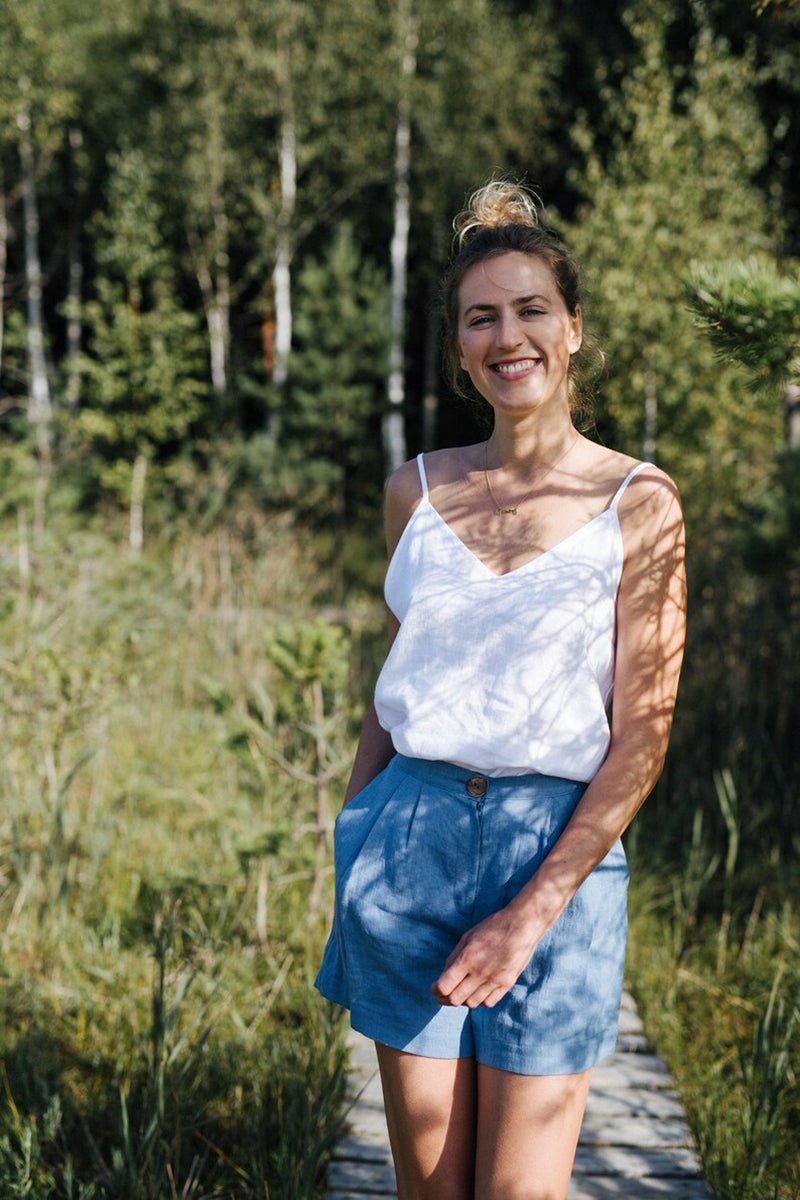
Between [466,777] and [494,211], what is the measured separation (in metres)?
0.88

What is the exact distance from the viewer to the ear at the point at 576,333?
65.2 inches

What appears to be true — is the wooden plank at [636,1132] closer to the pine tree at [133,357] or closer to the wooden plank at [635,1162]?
the wooden plank at [635,1162]

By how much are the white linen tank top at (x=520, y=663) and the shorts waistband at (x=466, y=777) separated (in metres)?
0.01

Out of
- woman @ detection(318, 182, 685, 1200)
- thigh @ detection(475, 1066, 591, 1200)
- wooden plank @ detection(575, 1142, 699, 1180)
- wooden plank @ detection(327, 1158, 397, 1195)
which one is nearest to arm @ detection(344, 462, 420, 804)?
woman @ detection(318, 182, 685, 1200)

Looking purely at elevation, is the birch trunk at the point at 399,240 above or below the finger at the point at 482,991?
above

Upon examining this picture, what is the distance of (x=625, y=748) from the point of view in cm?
140

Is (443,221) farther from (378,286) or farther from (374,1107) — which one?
(374,1107)

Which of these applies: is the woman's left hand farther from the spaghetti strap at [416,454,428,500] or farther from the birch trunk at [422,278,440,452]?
the birch trunk at [422,278,440,452]

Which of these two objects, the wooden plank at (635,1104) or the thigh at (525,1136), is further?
the wooden plank at (635,1104)

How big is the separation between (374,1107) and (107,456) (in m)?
13.9

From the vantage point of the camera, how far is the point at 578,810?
4.54 ft

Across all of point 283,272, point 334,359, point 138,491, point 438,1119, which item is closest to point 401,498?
point 438,1119

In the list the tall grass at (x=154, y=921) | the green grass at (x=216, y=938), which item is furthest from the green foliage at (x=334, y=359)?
the green grass at (x=216, y=938)

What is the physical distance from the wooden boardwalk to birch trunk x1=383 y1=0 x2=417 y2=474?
12727 millimetres
